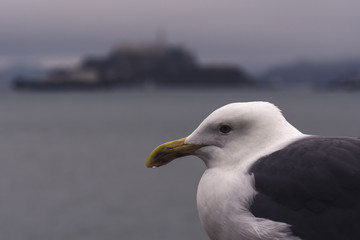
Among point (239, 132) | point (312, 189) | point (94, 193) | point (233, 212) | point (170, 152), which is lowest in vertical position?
point (94, 193)

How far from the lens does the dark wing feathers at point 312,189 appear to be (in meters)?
3.40

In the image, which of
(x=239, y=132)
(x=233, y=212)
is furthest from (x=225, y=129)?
(x=233, y=212)

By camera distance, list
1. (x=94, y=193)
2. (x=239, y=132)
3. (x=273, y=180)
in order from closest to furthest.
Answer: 1. (x=273, y=180)
2. (x=239, y=132)
3. (x=94, y=193)

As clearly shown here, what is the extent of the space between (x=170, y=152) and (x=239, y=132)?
1.77 ft

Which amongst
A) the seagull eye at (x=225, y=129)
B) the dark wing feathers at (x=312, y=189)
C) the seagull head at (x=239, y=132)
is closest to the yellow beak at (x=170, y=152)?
the seagull head at (x=239, y=132)

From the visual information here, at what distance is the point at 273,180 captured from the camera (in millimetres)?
3527

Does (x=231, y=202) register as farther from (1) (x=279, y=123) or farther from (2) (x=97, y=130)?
(2) (x=97, y=130)

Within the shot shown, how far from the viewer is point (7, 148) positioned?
191ft

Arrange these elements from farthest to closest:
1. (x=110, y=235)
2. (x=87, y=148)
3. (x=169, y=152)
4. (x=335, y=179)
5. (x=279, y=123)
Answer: (x=87, y=148) < (x=110, y=235) < (x=169, y=152) < (x=279, y=123) < (x=335, y=179)

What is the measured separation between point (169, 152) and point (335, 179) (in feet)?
3.90

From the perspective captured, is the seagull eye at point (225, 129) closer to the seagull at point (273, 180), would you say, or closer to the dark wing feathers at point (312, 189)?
the seagull at point (273, 180)

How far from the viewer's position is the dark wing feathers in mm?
3396

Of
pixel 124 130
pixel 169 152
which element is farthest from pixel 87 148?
pixel 169 152

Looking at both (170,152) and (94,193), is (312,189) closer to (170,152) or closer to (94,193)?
(170,152)
